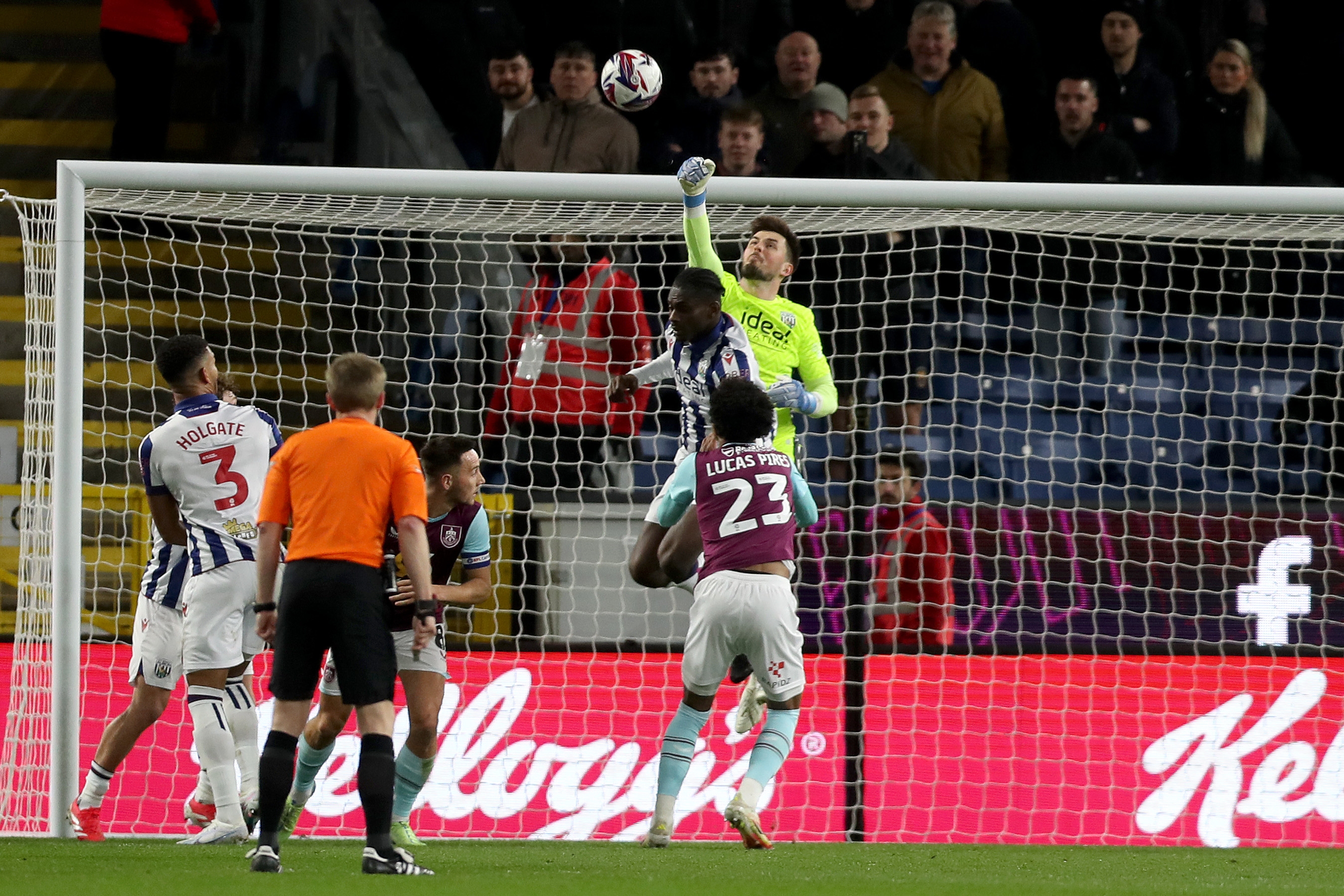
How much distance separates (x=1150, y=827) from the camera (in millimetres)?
8055

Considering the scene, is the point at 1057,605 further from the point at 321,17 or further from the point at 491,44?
the point at 321,17

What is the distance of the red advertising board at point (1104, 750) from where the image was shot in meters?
8.04

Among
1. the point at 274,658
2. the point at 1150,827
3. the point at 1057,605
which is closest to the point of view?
the point at 274,658

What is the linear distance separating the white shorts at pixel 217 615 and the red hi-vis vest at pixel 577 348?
261cm

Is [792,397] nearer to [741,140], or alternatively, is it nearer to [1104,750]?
[1104,750]

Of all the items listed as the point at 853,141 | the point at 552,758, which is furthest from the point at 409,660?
the point at 853,141

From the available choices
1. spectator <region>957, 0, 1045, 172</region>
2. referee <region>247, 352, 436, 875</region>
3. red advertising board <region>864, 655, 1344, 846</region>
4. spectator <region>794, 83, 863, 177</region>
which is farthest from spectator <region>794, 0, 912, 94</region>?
referee <region>247, 352, 436, 875</region>

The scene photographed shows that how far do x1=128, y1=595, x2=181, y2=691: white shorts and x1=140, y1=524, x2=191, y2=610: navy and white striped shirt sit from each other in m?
0.03

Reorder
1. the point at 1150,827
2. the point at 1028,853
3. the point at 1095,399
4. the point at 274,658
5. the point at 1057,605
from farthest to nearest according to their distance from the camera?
the point at 1095,399 < the point at 1057,605 < the point at 1150,827 < the point at 1028,853 < the point at 274,658

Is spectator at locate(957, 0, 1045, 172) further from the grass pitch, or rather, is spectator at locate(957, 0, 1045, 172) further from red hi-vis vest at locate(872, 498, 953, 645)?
the grass pitch

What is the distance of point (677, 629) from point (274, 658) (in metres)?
4.10

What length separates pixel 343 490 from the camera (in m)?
5.16

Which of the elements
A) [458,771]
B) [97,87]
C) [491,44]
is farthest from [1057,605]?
[97,87]

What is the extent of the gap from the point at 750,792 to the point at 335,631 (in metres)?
1.76
